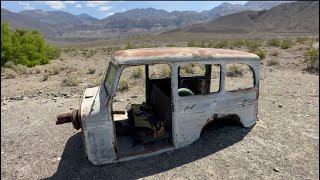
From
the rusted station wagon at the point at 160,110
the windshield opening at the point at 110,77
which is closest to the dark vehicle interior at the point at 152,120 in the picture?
the rusted station wagon at the point at 160,110

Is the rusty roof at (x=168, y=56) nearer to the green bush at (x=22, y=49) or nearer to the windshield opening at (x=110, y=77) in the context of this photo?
the windshield opening at (x=110, y=77)

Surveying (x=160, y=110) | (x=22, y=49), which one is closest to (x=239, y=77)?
(x=160, y=110)

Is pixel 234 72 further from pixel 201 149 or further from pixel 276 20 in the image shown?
pixel 276 20

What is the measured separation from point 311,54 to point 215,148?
10355 millimetres

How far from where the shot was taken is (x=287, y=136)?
605cm

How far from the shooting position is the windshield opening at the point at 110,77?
4939 mm

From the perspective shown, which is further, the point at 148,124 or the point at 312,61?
the point at 312,61

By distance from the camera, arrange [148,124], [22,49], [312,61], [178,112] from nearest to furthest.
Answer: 1. [178,112]
2. [148,124]
3. [312,61]
4. [22,49]

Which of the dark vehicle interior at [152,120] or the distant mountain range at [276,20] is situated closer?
the dark vehicle interior at [152,120]

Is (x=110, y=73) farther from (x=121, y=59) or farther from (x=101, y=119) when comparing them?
(x=101, y=119)

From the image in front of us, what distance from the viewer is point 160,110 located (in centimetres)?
594

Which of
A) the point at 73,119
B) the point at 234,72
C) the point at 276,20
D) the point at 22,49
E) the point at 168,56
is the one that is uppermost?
the point at 168,56

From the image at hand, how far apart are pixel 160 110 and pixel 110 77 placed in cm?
124

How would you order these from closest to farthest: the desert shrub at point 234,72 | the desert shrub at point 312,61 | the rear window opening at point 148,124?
the rear window opening at point 148,124 < the desert shrub at point 234,72 < the desert shrub at point 312,61
